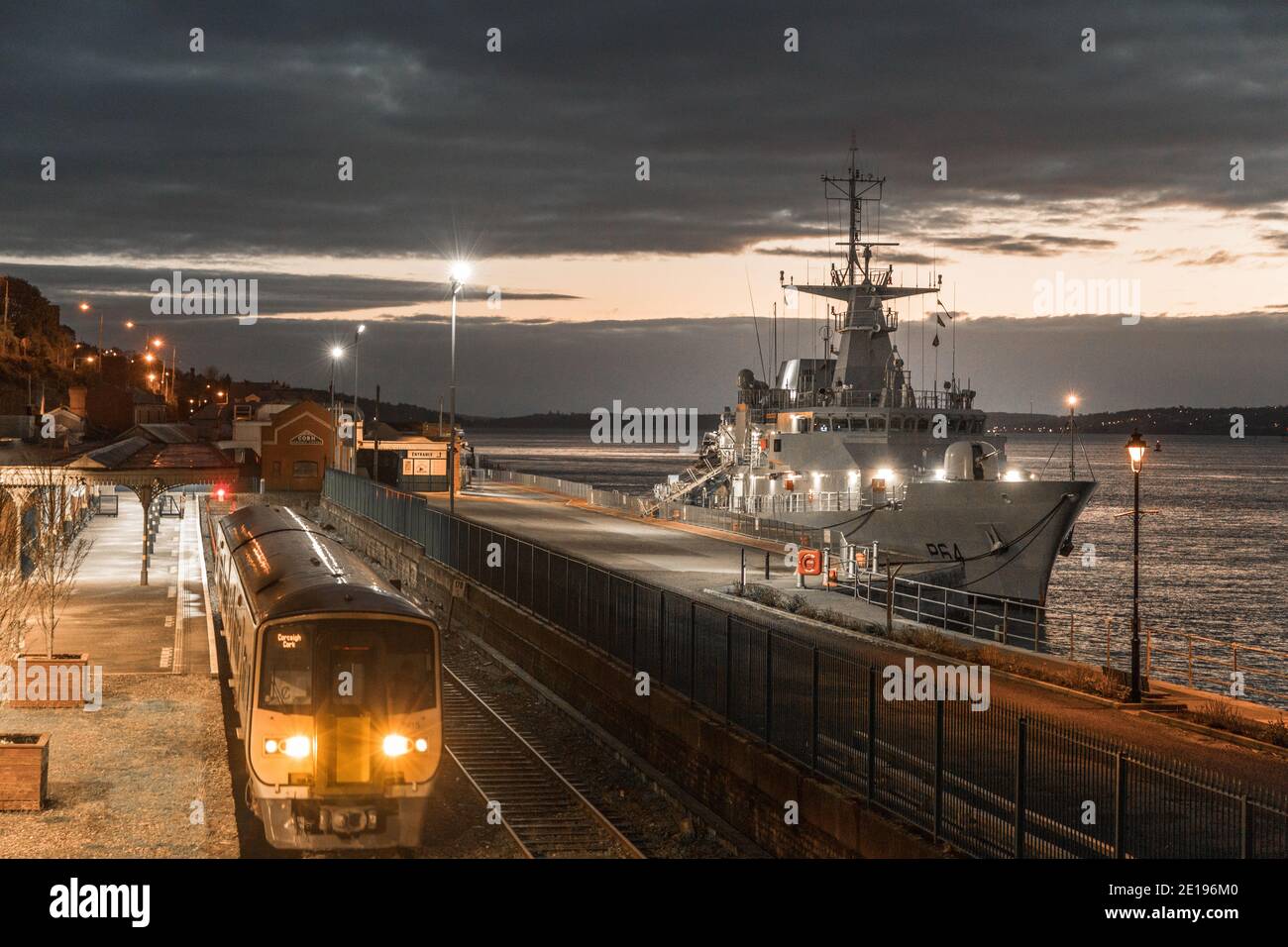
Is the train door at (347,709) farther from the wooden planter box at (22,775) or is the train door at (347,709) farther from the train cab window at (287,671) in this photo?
the wooden planter box at (22,775)

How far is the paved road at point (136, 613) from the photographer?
2630cm

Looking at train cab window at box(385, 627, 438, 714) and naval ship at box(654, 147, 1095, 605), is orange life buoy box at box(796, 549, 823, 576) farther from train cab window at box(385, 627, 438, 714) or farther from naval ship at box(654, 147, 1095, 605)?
train cab window at box(385, 627, 438, 714)

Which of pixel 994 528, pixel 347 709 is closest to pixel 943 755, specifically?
pixel 347 709

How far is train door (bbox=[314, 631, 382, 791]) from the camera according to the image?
1428 cm

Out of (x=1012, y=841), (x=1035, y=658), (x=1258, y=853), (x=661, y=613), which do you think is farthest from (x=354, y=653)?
(x=1035, y=658)

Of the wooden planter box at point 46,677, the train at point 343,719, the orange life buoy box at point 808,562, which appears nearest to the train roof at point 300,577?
the train at point 343,719

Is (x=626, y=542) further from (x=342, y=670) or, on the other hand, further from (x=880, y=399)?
(x=342, y=670)

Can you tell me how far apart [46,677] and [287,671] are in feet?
33.8

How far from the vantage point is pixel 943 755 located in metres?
12.8

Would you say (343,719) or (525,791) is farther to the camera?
(525,791)

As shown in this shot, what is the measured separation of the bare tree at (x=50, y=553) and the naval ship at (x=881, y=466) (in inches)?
828

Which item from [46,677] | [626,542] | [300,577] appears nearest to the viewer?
[300,577]
